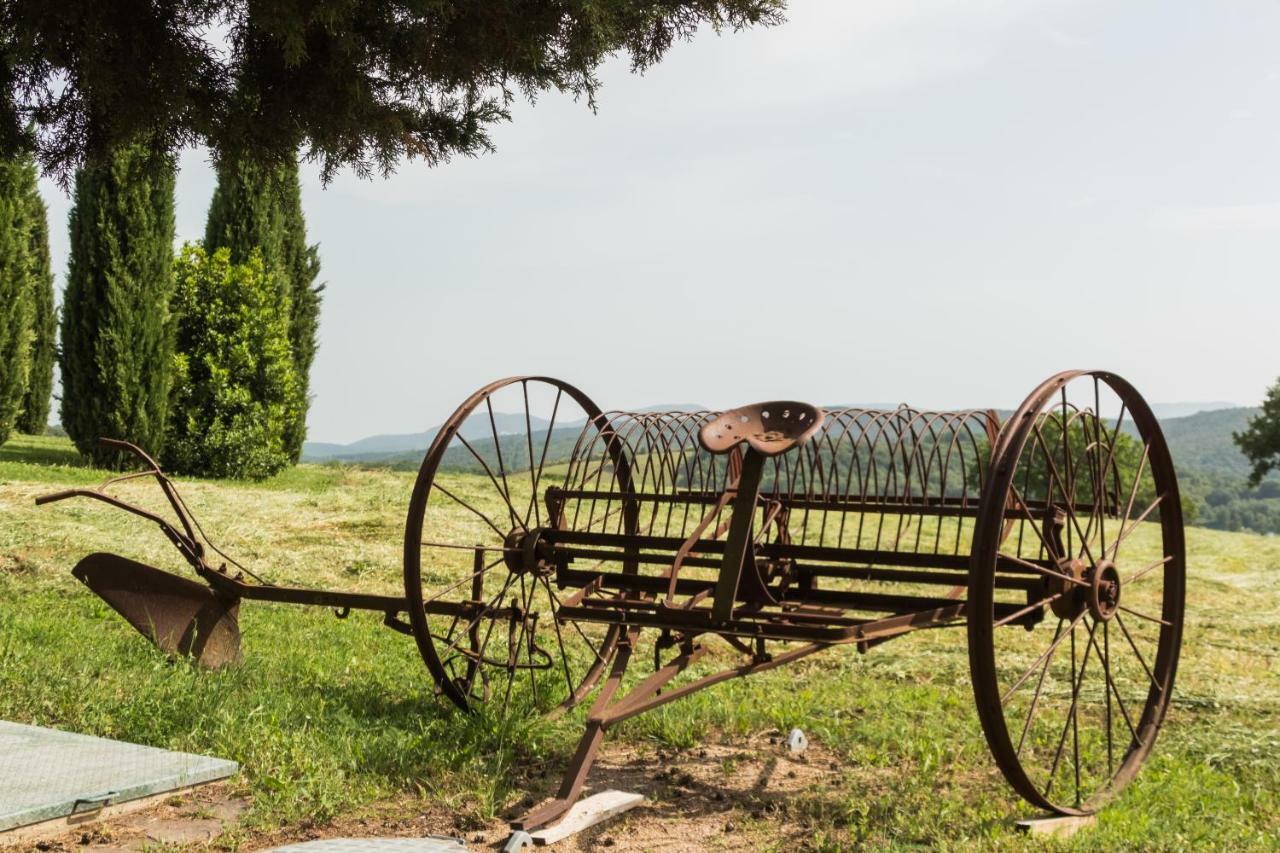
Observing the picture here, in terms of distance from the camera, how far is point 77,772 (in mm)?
4078

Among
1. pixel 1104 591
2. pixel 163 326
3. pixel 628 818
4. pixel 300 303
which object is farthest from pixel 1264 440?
pixel 628 818

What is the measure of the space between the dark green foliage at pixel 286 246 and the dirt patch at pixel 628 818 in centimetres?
1363

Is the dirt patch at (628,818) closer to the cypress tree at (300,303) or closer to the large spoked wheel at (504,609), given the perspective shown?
the large spoked wheel at (504,609)

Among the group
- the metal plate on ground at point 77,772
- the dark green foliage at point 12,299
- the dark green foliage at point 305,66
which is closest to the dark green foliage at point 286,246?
the dark green foliage at point 12,299

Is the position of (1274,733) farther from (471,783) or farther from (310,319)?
(310,319)

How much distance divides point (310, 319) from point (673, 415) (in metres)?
15.2

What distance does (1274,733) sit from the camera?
5750 millimetres

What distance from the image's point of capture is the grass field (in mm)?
4180

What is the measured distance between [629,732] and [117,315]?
1238 centimetres

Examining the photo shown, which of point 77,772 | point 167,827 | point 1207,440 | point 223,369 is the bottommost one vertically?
point 167,827

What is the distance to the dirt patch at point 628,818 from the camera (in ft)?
12.7

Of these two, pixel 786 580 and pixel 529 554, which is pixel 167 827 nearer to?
pixel 529 554

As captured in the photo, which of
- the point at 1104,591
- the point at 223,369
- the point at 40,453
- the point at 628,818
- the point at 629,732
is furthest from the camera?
the point at 40,453

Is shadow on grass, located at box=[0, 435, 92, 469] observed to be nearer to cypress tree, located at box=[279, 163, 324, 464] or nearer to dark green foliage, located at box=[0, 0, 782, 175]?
cypress tree, located at box=[279, 163, 324, 464]
